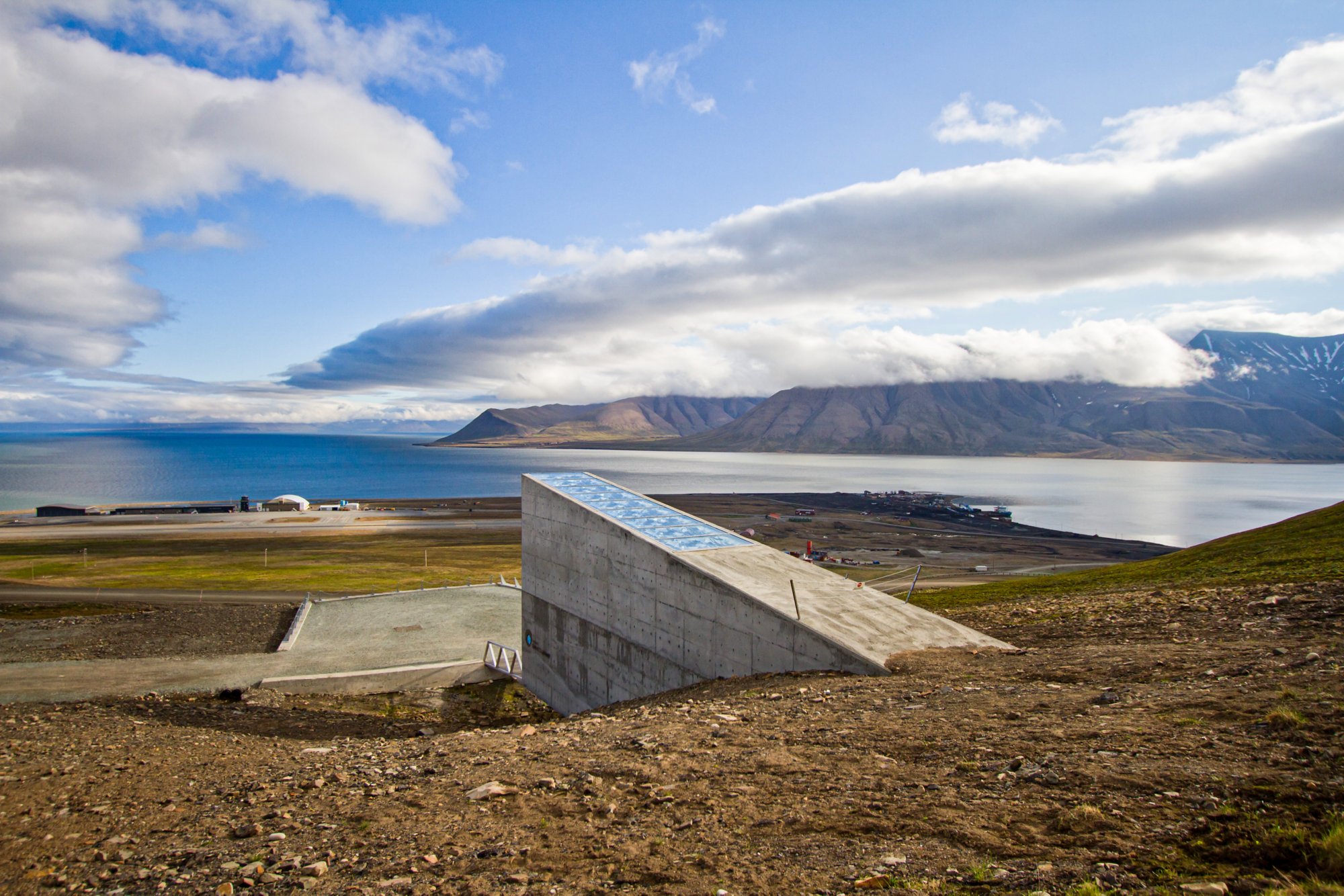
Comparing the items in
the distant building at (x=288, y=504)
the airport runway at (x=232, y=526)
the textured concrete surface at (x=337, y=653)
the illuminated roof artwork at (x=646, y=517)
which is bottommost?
the airport runway at (x=232, y=526)

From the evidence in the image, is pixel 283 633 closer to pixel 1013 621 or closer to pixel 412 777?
pixel 412 777

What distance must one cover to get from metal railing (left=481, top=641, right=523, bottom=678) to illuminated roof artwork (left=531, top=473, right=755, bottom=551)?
320 inches

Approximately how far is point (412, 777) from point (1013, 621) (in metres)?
19.4

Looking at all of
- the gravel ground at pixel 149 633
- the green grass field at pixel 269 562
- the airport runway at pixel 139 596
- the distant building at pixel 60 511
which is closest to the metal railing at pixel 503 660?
the gravel ground at pixel 149 633

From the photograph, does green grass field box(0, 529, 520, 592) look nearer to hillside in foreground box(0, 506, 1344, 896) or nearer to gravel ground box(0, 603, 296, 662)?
gravel ground box(0, 603, 296, 662)

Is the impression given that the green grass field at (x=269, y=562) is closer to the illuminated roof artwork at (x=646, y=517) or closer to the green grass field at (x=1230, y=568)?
the illuminated roof artwork at (x=646, y=517)

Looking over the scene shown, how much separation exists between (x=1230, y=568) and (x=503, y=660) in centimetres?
3215

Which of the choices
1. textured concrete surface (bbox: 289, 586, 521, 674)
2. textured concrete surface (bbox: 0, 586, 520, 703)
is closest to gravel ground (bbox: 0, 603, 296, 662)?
textured concrete surface (bbox: 0, 586, 520, 703)

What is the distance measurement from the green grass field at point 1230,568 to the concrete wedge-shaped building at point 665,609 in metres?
12.7

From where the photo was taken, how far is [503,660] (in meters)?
29.5

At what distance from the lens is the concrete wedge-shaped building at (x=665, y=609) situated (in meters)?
16.2

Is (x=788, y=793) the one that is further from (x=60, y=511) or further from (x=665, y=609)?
(x=60, y=511)

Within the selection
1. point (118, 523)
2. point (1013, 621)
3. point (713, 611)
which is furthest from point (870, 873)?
point (118, 523)

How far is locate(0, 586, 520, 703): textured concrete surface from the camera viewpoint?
23828 millimetres
